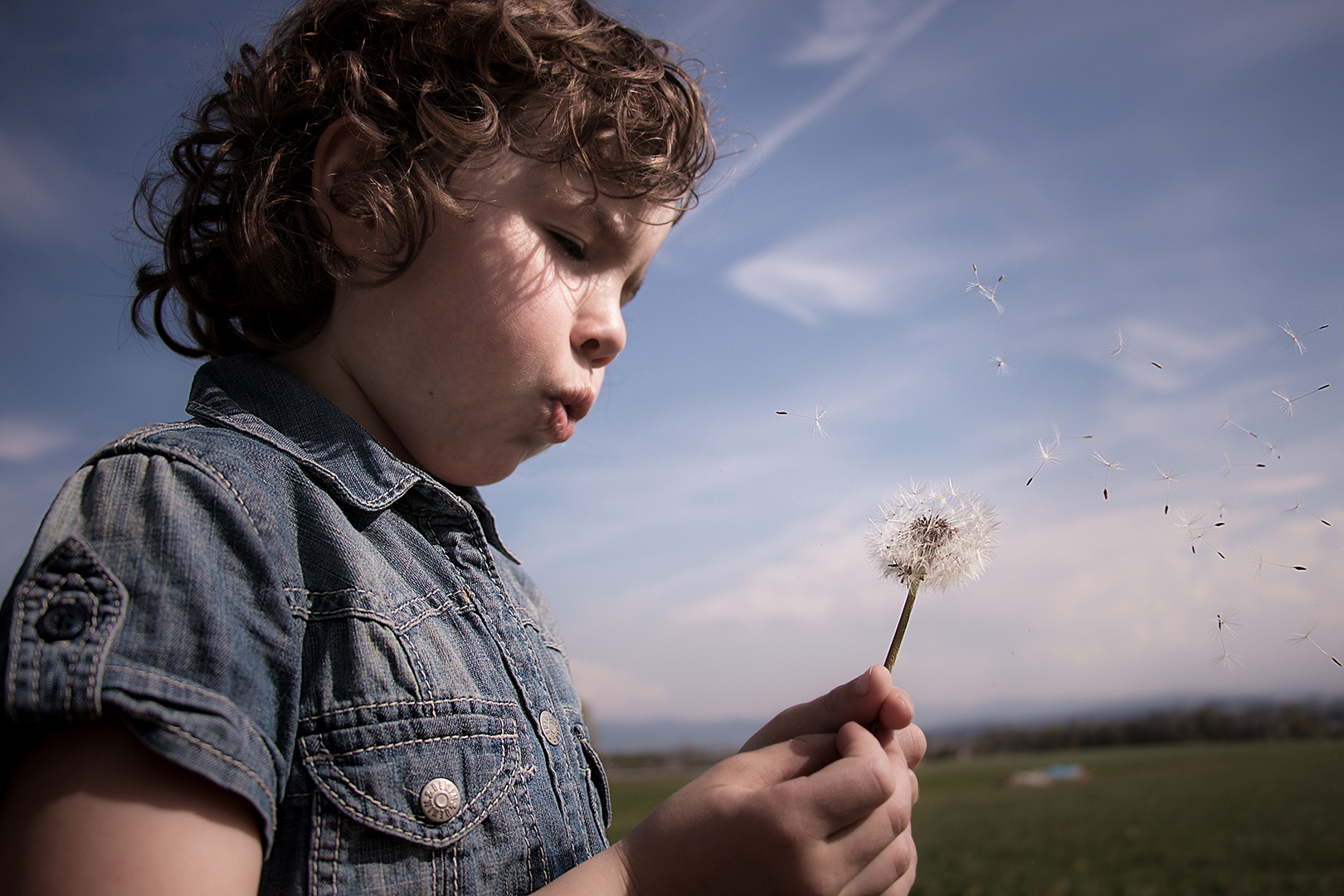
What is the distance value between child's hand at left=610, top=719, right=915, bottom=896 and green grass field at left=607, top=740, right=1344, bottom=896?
56.7ft

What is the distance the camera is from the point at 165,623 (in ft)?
3.49

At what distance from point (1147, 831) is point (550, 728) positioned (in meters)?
36.9

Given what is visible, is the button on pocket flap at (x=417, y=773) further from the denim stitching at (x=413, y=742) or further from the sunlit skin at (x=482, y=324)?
the sunlit skin at (x=482, y=324)

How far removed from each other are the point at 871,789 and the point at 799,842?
5.9 inches

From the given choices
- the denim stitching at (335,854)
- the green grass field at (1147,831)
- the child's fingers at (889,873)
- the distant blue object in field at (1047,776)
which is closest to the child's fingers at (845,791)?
the child's fingers at (889,873)

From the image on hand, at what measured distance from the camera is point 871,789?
1236 millimetres

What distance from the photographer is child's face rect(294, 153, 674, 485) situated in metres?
1.73

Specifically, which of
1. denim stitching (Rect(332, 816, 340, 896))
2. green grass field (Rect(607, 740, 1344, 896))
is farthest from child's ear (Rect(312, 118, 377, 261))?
green grass field (Rect(607, 740, 1344, 896))

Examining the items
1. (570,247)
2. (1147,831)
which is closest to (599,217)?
(570,247)

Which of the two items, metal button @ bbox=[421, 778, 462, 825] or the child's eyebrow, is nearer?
metal button @ bbox=[421, 778, 462, 825]

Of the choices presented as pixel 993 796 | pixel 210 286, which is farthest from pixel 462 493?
pixel 993 796

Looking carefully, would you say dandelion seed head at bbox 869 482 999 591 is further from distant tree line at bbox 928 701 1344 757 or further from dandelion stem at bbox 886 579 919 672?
distant tree line at bbox 928 701 1344 757

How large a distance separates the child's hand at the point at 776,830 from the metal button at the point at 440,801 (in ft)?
1.02

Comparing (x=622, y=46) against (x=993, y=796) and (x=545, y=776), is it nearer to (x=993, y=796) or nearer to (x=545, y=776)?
(x=545, y=776)
